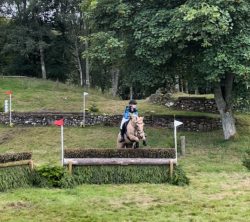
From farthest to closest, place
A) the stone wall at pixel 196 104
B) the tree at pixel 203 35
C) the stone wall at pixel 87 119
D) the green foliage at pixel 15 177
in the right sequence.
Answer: the stone wall at pixel 196 104
the stone wall at pixel 87 119
the tree at pixel 203 35
the green foliage at pixel 15 177

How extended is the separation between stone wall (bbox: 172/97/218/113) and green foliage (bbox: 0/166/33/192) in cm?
1733

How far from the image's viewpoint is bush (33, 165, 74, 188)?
1194 cm

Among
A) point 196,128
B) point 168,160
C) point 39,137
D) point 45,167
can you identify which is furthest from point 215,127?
point 45,167

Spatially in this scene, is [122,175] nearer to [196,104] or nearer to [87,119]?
[87,119]

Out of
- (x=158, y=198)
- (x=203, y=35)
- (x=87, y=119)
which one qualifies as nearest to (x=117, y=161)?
(x=158, y=198)

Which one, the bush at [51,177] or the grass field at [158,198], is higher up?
the bush at [51,177]

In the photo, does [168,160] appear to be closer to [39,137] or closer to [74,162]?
[74,162]

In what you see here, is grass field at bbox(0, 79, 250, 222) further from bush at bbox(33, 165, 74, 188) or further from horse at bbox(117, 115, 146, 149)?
horse at bbox(117, 115, 146, 149)

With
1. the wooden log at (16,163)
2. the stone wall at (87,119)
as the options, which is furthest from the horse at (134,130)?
the stone wall at (87,119)

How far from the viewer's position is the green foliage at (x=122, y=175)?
40.7ft

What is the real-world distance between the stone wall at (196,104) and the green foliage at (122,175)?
51.6 feet

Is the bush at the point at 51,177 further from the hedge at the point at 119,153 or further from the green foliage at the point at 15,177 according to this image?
the hedge at the point at 119,153

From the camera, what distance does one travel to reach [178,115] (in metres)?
25.0

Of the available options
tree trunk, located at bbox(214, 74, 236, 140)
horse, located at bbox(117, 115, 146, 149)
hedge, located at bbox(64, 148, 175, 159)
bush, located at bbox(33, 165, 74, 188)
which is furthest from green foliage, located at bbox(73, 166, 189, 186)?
tree trunk, located at bbox(214, 74, 236, 140)
